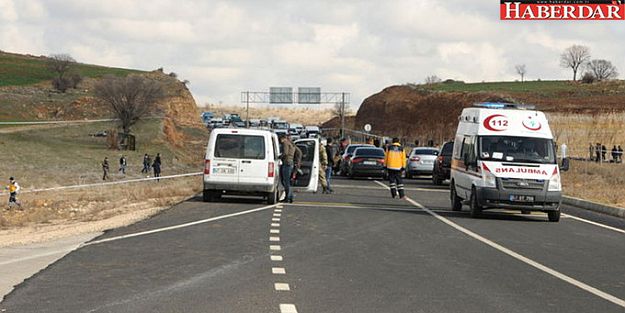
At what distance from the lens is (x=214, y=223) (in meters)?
18.2

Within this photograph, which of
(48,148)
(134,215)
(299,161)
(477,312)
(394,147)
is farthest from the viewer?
(48,148)

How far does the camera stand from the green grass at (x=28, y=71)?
363 feet

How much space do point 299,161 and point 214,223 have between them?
7.32m

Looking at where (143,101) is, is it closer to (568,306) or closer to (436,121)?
(436,121)

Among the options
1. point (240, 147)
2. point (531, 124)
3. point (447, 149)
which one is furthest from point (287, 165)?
point (447, 149)

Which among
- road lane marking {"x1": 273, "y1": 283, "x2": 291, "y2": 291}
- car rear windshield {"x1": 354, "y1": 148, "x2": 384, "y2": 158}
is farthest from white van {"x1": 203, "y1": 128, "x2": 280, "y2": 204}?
car rear windshield {"x1": 354, "y1": 148, "x2": 384, "y2": 158}

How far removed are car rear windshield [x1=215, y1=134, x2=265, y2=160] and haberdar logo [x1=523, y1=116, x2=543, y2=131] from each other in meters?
6.30

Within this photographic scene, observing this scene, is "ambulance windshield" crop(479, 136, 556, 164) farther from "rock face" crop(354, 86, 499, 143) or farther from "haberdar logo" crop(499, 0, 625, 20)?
"rock face" crop(354, 86, 499, 143)

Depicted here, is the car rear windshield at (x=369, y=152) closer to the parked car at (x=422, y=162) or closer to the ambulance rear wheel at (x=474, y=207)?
the parked car at (x=422, y=162)

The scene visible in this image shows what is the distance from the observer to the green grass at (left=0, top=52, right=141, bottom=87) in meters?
111

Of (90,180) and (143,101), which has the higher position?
(143,101)

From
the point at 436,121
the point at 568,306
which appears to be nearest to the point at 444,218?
the point at 568,306

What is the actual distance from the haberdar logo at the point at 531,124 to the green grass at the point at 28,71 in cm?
8991

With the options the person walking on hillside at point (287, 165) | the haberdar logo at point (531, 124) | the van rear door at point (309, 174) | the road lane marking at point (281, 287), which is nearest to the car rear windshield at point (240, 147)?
the person walking on hillside at point (287, 165)
